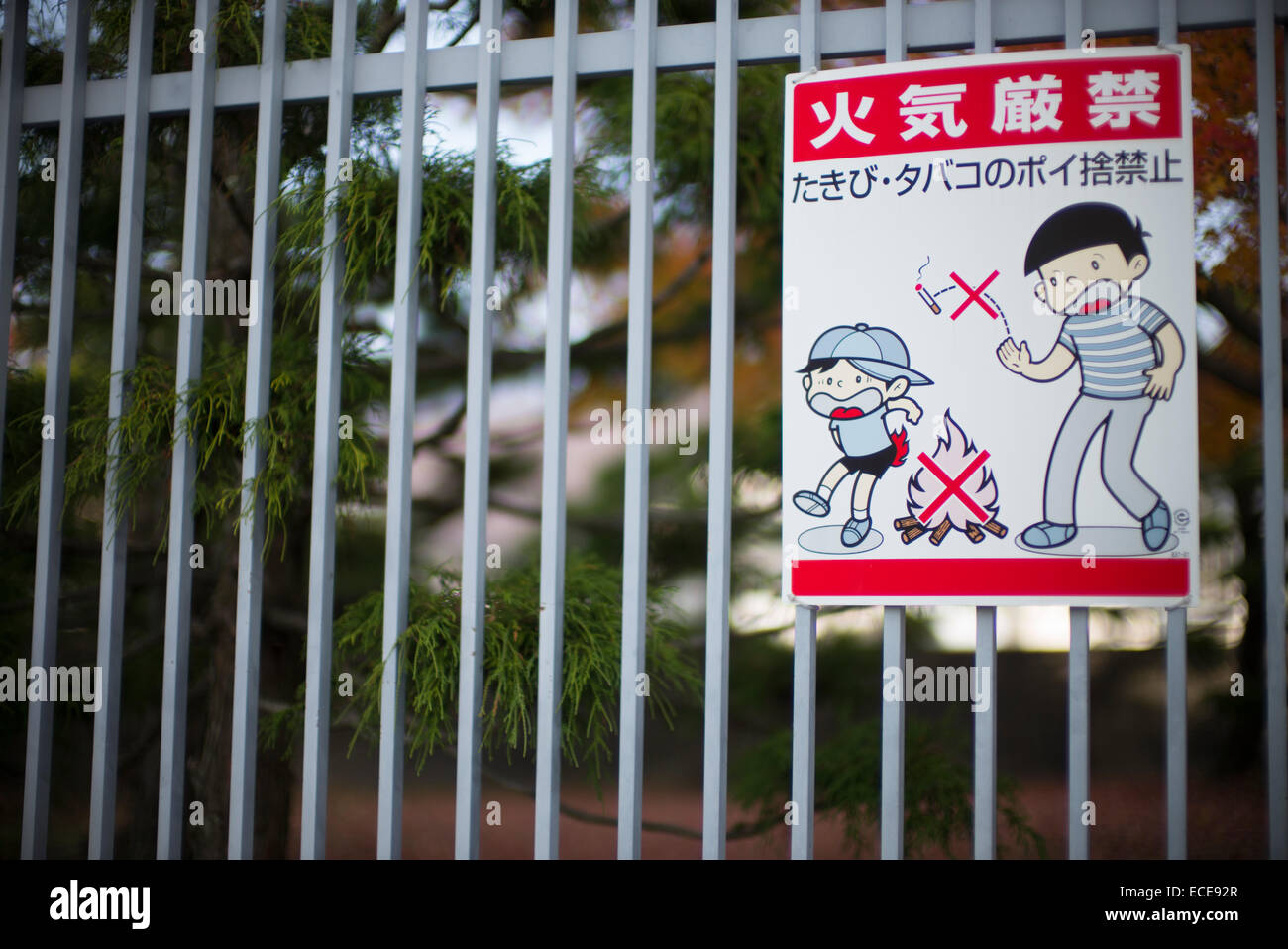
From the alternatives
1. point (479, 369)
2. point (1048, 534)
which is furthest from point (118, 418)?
point (1048, 534)

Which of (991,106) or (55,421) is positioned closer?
(991,106)

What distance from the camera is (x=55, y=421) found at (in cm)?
172

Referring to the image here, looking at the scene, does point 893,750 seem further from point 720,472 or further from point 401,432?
point 401,432

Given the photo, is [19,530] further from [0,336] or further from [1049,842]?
[1049,842]

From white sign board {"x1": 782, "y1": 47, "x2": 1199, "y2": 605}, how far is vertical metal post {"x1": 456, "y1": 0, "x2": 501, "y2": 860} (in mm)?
484

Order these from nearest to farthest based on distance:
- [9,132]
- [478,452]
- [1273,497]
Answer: [1273,497], [478,452], [9,132]

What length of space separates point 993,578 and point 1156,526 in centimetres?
24

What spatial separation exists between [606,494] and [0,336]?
50.0 inches

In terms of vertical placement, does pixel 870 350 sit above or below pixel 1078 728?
above

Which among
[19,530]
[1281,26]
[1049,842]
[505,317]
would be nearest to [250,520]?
[505,317]

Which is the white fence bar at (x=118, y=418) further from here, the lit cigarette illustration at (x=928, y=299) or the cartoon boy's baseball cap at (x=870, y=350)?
the lit cigarette illustration at (x=928, y=299)

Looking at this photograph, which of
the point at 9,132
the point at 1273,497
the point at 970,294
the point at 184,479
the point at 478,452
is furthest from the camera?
the point at 9,132

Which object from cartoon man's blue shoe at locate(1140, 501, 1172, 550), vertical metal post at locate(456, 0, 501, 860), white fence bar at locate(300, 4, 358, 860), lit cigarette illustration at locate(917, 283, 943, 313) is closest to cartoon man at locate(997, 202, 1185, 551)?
cartoon man's blue shoe at locate(1140, 501, 1172, 550)

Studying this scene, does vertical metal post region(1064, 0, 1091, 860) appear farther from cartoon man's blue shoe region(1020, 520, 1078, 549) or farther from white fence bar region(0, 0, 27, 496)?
white fence bar region(0, 0, 27, 496)
